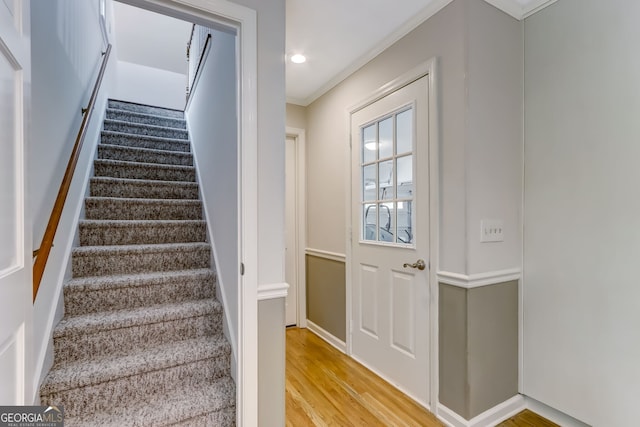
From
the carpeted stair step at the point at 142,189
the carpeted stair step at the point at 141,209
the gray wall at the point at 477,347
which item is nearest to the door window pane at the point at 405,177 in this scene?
the gray wall at the point at 477,347

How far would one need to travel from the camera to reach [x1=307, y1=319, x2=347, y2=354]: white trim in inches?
111

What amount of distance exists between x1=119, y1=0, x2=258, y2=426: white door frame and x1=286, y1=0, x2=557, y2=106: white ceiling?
0.64 meters

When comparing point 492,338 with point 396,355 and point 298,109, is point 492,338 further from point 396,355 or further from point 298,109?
point 298,109

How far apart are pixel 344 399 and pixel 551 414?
4.09ft

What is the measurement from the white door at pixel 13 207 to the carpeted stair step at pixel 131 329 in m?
0.88

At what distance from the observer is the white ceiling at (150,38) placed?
3.95m

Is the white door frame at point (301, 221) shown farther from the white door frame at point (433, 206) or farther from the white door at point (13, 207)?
the white door at point (13, 207)

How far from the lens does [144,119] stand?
3.79 metres

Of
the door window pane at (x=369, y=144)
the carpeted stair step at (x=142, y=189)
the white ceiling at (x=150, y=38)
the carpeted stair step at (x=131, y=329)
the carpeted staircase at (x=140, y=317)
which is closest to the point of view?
the carpeted staircase at (x=140, y=317)

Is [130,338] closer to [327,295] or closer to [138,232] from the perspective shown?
[138,232]

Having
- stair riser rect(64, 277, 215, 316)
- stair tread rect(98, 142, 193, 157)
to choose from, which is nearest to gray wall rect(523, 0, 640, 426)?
stair riser rect(64, 277, 215, 316)

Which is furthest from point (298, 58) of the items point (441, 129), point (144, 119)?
point (144, 119)

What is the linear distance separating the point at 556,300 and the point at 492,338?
0.43 meters

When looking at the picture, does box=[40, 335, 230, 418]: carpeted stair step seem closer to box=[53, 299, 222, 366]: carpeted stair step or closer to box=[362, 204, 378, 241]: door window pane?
box=[53, 299, 222, 366]: carpeted stair step
